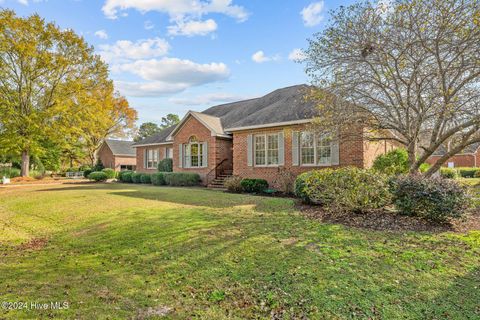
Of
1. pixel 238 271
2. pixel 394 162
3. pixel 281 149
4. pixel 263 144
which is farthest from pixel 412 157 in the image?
pixel 238 271

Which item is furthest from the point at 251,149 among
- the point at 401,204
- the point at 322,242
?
the point at 322,242

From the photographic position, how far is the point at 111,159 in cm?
3981

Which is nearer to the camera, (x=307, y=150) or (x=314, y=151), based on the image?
(x=314, y=151)

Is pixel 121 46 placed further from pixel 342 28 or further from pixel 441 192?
pixel 441 192

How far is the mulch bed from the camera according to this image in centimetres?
723

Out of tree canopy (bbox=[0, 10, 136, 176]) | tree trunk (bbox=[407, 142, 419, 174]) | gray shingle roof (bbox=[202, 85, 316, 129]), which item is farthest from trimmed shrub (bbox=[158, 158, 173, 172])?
tree trunk (bbox=[407, 142, 419, 174])

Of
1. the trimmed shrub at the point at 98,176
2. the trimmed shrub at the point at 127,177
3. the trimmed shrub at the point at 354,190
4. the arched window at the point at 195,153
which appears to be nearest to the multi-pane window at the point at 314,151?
the trimmed shrub at the point at 354,190

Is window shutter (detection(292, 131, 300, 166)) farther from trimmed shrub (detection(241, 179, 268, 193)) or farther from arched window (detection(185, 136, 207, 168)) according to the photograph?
arched window (detection(185, 136, 207, 168))

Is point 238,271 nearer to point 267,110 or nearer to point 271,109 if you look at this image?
point 271,109

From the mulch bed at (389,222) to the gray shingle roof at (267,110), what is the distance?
572 centimetres

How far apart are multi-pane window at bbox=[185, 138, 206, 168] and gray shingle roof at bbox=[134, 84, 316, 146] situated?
1.77 m

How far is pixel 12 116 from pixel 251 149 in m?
21.3

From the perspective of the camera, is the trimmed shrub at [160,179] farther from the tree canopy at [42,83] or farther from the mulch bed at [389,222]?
the mulch bed at [389,222]

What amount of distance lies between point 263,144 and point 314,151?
3105mm
